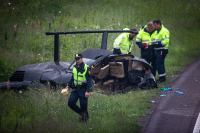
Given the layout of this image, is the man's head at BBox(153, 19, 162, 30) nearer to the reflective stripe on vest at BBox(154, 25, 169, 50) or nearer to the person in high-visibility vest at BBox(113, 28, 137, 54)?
the reflective stripe on vest at BBox(154, 25, 169, 50)

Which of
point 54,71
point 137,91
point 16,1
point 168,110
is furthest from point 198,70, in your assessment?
point 16,1

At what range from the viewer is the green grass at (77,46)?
6.10 meters

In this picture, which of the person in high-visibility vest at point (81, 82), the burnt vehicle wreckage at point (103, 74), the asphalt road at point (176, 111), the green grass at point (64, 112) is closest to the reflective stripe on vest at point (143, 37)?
the burnt vehicle wreckage at point (103, 74)

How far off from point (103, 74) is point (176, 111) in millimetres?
2618

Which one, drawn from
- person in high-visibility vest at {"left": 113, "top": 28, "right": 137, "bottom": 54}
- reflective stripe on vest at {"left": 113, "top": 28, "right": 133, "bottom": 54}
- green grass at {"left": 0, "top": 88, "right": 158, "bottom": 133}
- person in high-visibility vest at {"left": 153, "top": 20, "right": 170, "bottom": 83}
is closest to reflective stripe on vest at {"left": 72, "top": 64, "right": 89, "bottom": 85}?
green grass at {"left": 0, "top": 88, "right": 158, "bottom": 133}

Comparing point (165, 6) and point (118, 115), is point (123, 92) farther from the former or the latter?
point (165, 6)

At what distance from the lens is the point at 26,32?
16500 mm

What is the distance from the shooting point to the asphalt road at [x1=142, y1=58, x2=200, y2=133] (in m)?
5.92

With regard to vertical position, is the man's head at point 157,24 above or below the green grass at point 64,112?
above

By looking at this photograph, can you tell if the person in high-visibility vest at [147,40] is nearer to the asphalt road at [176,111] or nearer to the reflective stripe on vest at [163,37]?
the reflective stripe on vest at [163,37]

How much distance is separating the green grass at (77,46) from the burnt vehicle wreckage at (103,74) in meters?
0.46

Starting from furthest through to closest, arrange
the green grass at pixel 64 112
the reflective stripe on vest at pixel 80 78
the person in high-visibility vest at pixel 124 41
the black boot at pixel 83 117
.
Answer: the person in high-visibility vest at pixel 124 41 < the black boot at pixel 83 117 < the reflective stripe on vest at pixel 80 78 < the green grass at pixel 64 112

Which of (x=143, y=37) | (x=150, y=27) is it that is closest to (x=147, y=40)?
(x=143, y=37)

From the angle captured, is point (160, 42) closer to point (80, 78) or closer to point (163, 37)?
point (163, 37)
